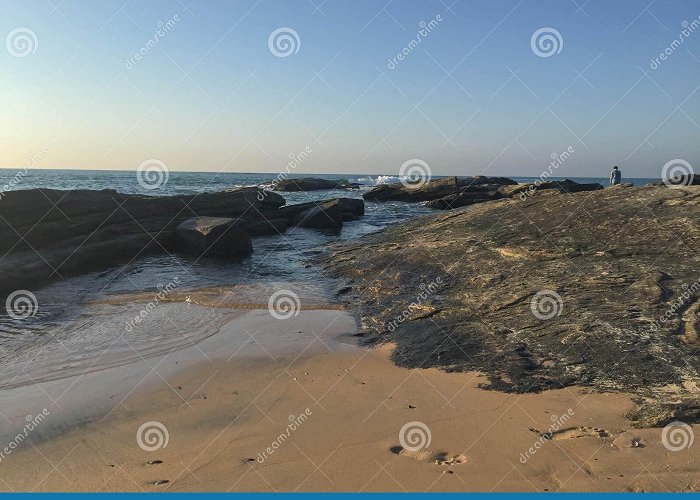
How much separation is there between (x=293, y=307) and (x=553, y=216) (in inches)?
277

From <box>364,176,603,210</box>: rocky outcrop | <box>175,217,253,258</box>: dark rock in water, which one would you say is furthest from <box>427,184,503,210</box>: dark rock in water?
<box>175,217,253,258</box>: dark rock in water

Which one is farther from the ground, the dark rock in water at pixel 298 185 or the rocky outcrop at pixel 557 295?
the dark rock in water at pixel 298 185

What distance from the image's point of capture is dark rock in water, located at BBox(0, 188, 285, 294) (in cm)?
1301

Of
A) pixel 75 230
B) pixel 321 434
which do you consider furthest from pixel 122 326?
pixel 75 230

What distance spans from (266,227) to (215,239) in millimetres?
5905

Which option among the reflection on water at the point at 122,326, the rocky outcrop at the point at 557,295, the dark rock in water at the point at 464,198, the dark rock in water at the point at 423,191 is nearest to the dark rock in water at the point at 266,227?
the rocky outcrop at the point at 557,295

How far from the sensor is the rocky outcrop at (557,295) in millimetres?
5851

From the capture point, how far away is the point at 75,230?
51.1 ft

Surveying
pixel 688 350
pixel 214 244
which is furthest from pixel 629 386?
pixel 214 244

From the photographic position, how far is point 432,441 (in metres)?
4.63

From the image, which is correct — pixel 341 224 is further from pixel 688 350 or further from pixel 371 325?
pixel 688 350

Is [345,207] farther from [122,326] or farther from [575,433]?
[575,433]

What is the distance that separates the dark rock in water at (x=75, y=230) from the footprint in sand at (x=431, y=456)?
11137 millimetres

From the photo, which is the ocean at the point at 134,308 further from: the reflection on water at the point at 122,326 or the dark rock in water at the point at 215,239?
the dark rock in water at the point at 215,239
